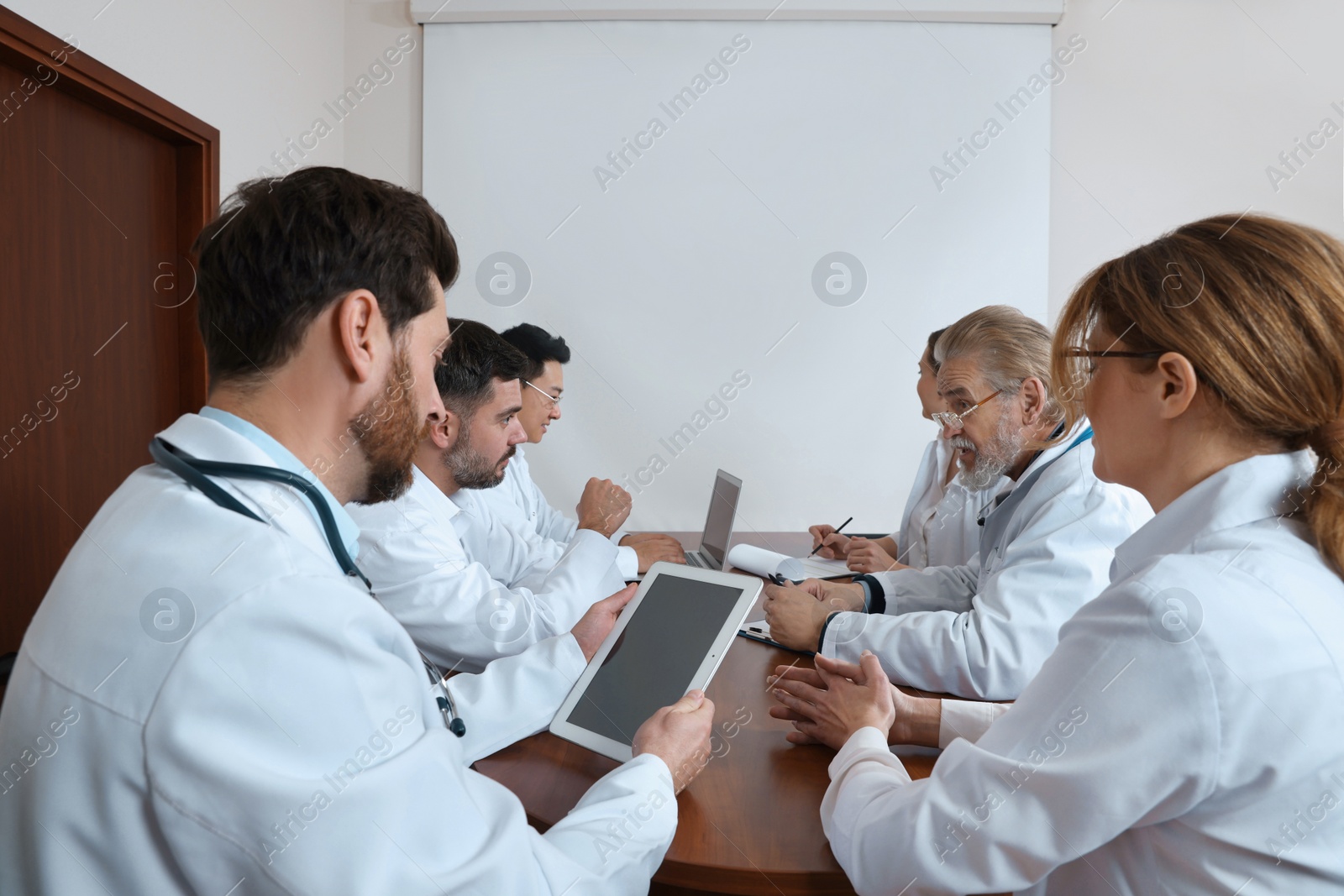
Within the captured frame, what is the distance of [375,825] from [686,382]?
3613 mm

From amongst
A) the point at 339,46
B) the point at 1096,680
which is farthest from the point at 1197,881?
the point at 339,46

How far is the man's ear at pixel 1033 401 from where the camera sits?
198 centimetres

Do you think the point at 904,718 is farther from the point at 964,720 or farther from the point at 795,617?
the point at 795,617

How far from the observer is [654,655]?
1.30m

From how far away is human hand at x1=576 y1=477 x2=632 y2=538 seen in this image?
8.48 ft

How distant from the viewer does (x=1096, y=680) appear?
34.1 inches

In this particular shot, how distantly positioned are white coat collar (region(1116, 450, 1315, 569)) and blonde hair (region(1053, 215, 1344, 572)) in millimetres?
18

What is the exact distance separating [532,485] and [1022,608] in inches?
89.4

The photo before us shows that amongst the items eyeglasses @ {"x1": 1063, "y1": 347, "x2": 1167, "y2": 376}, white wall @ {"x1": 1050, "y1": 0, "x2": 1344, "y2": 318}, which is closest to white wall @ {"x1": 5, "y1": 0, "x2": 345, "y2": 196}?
eyeglasses @ {"x1": 1063, "y1": 347, "x2": 1167, "y2": 376}

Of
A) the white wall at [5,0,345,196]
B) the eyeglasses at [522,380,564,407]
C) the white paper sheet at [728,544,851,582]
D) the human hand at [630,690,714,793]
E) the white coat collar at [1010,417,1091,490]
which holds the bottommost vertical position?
the white paper sheet at [728,544,851,582]

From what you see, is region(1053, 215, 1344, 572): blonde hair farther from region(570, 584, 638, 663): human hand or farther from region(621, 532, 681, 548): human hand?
region(621, 532, 681, 548): human hand

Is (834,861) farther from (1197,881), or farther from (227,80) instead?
(227,80)

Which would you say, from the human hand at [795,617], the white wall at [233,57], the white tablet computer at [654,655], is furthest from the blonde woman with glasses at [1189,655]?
the white wall at [233,57]

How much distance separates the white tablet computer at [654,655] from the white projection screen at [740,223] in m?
2.88
